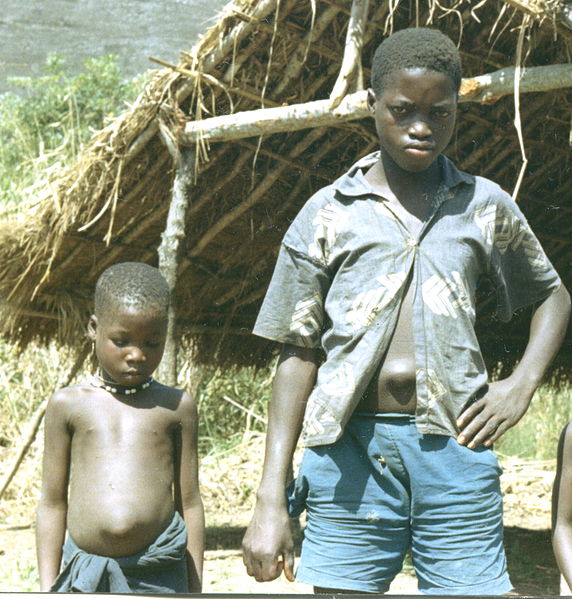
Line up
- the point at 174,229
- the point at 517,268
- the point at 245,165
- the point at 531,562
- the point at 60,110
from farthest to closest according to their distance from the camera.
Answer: the point at 60,110, the point at 531,562, the point at 245,165, the point at 174,229, the point at 517,268

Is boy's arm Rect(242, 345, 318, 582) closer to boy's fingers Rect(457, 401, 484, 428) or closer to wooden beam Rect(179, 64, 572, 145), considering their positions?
boy's fingers Rect(457, 401, 484, 428)

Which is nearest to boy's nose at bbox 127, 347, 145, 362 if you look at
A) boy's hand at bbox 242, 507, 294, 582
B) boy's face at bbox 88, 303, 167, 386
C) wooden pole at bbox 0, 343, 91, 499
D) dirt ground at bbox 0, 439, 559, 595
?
boy's face at bbox 88, 303, 167, 386

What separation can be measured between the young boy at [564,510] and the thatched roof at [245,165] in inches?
77.6

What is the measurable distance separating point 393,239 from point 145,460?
0.91 metres

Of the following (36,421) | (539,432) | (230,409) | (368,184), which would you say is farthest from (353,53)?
(539,432)

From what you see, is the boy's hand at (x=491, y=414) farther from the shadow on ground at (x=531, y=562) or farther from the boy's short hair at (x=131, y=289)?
the shadow on ground at (x=531, y=562)

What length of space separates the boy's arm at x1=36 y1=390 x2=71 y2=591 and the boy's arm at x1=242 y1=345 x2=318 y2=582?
67cm

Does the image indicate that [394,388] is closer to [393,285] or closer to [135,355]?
[393,285]

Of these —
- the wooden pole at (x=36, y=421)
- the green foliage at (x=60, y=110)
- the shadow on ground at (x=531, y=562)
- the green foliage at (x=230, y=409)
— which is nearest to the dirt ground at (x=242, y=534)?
the shadow on ground at (x=531, y=562)

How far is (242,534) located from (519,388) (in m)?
4.79

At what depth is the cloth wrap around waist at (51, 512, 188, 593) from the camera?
8.13 feet

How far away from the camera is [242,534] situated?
675 centimetres

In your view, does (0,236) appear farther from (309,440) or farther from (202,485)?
(309,440)

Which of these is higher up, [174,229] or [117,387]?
[174,229]
